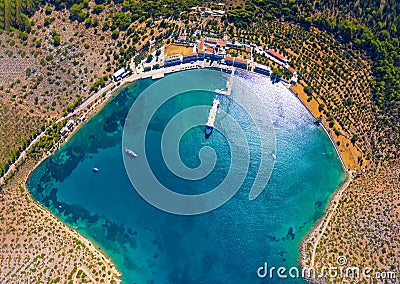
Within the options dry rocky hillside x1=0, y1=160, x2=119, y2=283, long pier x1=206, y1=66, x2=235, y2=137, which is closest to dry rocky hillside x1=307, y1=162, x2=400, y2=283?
long pier x1=206, y1=66, x2=235, y2=137

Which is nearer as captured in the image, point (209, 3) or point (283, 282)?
point (283, 282)

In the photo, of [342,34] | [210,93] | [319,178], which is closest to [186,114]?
[210,93]

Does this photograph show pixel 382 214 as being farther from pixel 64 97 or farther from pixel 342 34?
pixel 64 97

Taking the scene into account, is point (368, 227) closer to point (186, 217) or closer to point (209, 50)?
point (186, 217)

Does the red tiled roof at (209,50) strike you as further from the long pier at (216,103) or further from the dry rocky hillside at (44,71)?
the dry rocky hillside at (44,71)

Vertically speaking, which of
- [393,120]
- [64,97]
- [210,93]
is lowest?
[64,97]

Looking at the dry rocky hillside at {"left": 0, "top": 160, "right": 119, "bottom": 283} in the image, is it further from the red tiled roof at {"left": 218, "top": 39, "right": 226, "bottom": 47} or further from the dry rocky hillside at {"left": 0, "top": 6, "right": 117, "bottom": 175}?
the red tiled roof at {"left": 218, "top": 39, "right": 226, "bottom": 47}

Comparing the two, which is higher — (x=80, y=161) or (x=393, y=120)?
(x=393, y=120)
